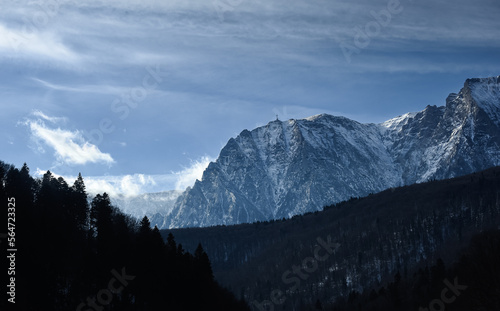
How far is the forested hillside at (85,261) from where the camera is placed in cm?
7688

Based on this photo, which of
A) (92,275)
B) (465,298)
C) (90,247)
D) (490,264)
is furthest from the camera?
(465,298)

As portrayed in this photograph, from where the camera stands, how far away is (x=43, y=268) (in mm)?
78000

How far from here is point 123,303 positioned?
3413 inches

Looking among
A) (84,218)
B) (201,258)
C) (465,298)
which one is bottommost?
(465,298)

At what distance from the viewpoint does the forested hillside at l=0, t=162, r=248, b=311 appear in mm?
76875

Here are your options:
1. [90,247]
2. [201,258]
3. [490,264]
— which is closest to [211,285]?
[201,258]

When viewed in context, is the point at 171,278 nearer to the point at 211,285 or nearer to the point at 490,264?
the point at 211,285

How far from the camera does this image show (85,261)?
280 feet

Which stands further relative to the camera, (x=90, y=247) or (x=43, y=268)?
(x=90, y=247)

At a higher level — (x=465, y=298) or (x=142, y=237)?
(x=142, y=237)

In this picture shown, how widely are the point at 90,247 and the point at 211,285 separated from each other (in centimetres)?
2200

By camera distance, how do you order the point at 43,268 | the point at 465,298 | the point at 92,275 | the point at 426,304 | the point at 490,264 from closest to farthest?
1. the point at 43,268
2. the point at 92,275
3. the point at 490,264
4. the point at 465,298
5. the point at 426,304

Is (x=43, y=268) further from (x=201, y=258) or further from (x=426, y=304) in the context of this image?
(x=426, y=304)

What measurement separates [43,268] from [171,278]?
22069 millimetres
